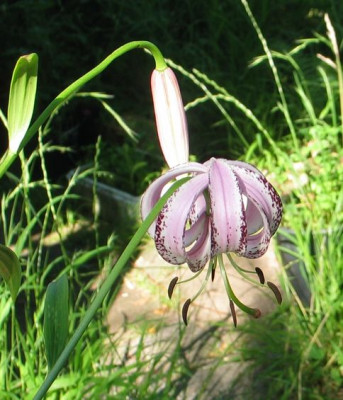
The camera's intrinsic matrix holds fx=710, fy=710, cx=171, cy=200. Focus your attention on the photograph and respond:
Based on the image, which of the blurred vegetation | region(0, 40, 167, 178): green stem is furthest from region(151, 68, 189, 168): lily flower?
the blurred vegetation

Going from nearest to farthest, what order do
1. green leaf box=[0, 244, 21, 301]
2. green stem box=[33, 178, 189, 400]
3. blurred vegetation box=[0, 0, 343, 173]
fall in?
green stem box=[33, 178, 189, 400], green leaf box=[0, 244, 21, 301], blurred vegetation box=[0, 0, 343, 173]

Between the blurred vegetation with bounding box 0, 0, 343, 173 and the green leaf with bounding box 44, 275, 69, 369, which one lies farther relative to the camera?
the blurred vegetation with bounding box 0, 0, 343, 173

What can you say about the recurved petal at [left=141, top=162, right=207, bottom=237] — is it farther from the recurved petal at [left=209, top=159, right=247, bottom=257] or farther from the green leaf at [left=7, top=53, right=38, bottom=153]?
the green leaf at [left=7, top=53, right=38, bottom=153]

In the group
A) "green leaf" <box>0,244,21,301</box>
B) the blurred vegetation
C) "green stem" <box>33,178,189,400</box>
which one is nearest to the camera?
"green stem" <box>33,178,189,400</box>

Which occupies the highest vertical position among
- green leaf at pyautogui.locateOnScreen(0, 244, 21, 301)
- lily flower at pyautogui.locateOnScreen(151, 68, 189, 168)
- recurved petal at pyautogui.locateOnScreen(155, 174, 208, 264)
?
lily flower at pyautogui.locateOnScreen(151, 68, 189, 168)

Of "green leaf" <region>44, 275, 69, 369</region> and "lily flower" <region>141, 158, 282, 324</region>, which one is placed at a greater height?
"lily flower" <region>141, 158, 282, 324</region>

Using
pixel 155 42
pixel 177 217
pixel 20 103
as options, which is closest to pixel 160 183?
pixel 177 217
